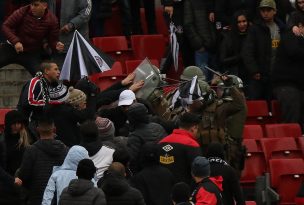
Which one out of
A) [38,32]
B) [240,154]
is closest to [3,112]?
[38,32]

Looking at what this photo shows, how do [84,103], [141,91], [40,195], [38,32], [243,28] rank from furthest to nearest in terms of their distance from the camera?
1. [243,28]
2. [38,32]
3. [141,91]
4. [84,103]
5. [40,195]

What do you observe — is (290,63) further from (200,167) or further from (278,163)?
(200,167)

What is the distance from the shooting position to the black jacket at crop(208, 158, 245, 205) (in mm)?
17141

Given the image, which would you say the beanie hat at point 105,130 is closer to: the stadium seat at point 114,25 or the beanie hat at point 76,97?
the beanie hat at point 76,97

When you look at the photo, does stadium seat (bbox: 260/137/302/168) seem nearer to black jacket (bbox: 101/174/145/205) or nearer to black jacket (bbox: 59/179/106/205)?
black jacket (bbox: 101/174/145/205)

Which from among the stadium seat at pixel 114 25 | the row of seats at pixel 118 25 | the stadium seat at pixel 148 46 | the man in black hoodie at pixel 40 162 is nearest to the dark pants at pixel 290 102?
the stadium seat at pixel 148 46

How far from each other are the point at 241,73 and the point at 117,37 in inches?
79.5

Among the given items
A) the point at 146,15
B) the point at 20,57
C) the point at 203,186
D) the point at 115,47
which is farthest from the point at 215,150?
the point at 146,15

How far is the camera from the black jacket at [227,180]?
17.1 metres

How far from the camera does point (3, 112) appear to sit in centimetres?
2042

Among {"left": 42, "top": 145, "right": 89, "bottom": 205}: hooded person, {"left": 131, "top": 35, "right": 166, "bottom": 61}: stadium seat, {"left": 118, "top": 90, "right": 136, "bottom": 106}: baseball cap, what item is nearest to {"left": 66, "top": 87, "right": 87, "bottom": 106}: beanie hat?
{"left": 118, "top": 90, "right": 136, "bottom": 106}: baseball cap

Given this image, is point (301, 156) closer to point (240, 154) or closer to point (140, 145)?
point (240, 154)

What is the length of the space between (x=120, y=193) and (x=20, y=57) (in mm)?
6135

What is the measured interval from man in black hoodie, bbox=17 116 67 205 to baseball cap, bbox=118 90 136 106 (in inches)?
84.4
